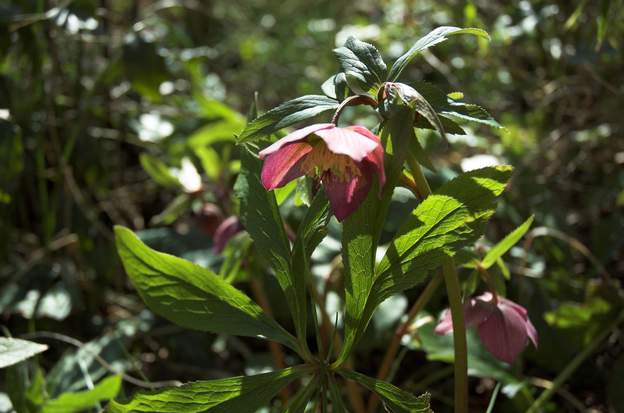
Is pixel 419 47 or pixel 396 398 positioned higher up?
pixel 419 47

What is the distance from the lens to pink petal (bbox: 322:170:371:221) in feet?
1.93

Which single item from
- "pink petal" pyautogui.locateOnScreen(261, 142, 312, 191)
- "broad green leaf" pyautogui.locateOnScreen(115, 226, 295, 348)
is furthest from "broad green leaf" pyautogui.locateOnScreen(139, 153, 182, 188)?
"pink petal" pyautogui.locateOnScreen(261, 142, 312, 191)

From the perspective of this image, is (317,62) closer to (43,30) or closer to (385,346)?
(43,30)

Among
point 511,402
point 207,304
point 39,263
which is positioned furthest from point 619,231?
point 39,263

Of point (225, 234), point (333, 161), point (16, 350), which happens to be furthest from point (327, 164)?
point (225, 234)

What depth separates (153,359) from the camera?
1399 millimetres

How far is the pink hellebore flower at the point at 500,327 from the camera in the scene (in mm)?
774

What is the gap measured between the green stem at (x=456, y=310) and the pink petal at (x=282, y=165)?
0.31 ft

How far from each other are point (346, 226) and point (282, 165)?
8 centimetres

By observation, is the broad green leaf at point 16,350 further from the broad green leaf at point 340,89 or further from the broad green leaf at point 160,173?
the broad green leaf at point 160,173

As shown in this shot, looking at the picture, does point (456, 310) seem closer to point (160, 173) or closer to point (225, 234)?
point (225, 234)

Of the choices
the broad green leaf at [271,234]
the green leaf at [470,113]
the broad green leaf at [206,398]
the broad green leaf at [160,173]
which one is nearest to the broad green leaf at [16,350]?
the broad green leaf at [206,398]

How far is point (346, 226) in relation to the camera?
637 mm

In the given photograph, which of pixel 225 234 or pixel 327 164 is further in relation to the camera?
pixel 225 234
